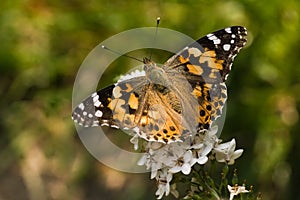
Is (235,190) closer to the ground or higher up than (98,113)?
closer to the ground

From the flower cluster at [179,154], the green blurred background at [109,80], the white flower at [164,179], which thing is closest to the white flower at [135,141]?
the flower cluster at [179,154]

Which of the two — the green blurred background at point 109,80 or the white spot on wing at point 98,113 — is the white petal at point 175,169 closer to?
the white spot on wing at point 98,113

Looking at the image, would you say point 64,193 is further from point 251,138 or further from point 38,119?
point 251,138

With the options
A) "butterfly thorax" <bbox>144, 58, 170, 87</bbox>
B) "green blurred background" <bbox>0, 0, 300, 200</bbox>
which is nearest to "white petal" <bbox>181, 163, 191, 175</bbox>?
"butterfly thorax" <bbox>144, 58, 170, 87</bbox>

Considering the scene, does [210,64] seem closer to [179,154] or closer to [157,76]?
[157,76]

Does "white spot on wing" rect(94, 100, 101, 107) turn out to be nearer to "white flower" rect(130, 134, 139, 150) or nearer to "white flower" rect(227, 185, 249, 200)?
"white flower" rect(130, 134, 139, 150)

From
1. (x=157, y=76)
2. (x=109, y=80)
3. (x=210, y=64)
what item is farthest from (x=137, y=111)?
(x=109, y=80)

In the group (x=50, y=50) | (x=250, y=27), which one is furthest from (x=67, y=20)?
(x=250, y=27)
